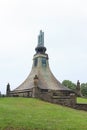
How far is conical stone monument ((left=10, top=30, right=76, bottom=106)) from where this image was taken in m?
52.4

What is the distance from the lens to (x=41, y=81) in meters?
56.2

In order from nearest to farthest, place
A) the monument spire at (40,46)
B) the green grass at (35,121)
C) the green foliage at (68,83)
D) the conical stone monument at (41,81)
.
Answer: the green grass at (35,121) < the conical stone monument at (41,81) < the monument spire at (40,46) < the green foliage at (68,83)

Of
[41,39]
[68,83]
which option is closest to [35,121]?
[41,39]

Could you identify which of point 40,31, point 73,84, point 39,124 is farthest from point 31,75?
point 39,124

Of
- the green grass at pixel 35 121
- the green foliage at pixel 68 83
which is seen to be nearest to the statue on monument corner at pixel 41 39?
the green foliage at pixel 68 83

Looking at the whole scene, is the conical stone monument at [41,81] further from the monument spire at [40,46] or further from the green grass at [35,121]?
the green grass at [35,121]

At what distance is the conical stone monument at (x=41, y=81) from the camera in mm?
52406

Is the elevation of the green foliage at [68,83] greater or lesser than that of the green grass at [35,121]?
greater

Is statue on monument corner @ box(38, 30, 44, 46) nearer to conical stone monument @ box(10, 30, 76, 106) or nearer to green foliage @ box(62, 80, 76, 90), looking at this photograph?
conical stone monument @ box(10, 30, 76, 106)

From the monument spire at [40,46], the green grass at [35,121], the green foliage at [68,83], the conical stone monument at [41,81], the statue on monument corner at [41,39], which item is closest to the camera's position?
the green grass at [35,121]

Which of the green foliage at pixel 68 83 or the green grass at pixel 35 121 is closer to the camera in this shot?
the green grass at pixel 35 121

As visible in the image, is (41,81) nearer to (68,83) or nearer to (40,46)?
(40,46)

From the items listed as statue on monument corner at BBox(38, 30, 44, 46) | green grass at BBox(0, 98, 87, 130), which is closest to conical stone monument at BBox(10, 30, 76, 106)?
statue on monument corner at BBox(38, 30, 44, 46)

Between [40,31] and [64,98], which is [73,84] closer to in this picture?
[40,31]
